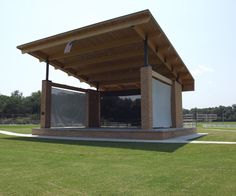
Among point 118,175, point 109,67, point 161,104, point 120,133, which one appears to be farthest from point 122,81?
point 118,175

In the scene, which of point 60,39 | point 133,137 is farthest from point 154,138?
point 60,39

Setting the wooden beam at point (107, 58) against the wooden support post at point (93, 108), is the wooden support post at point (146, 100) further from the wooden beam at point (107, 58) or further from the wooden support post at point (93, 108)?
the wooden support post at point (93, 108)

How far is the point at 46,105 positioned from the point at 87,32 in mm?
7749

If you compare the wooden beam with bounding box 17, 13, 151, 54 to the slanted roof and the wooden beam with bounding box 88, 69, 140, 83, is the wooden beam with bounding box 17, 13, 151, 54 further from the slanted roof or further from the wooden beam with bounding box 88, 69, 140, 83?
the wooden beam with bounding box 88, 69, 140, 83

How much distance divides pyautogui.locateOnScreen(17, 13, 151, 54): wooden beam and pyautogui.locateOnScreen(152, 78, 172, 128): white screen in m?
4.93

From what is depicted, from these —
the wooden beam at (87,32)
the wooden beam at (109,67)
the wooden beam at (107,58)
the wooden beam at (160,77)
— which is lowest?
the wooden beam at (160,77)

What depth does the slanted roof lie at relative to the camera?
16.6 m

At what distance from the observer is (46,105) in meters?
22.4

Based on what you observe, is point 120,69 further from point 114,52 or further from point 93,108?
point 93,108

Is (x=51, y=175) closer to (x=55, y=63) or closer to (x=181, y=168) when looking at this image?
(x=181, y=168)

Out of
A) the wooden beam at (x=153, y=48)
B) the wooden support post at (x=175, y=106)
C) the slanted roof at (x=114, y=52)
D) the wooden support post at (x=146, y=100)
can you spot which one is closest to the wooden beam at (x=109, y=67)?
the slanted roof at (x=114, y=52)

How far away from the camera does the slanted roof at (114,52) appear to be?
16.6 m

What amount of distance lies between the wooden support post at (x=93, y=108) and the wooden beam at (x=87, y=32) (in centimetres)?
952

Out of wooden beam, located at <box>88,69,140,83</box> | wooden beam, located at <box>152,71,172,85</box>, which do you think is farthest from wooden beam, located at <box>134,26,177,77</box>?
wooden beam, located at <box>88,69,140,83</box>
